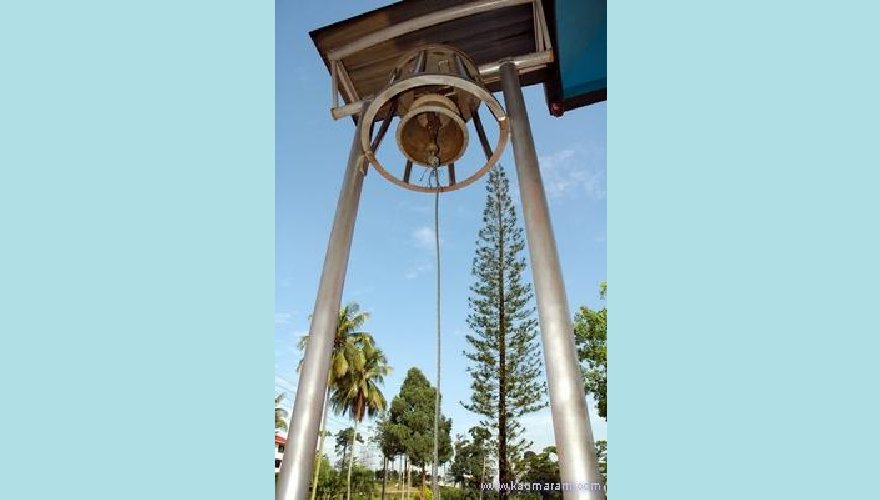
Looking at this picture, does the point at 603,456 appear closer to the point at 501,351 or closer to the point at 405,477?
the point at 501,351

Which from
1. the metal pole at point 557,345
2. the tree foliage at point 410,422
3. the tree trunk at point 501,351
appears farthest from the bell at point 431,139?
the tree foliage at point 410,422

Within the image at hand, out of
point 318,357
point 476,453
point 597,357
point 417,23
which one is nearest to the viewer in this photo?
point 318,357

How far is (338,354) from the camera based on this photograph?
15.2 metres

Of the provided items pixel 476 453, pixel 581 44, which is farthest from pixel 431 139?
pixel 476 453

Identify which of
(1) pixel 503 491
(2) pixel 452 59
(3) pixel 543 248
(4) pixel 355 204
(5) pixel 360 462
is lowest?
(5) pixel 360 462

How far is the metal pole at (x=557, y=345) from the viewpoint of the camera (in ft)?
4.90

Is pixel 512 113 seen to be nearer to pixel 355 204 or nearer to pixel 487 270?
pixel 355 204

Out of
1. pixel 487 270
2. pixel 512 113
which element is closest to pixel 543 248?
pixel 512 113

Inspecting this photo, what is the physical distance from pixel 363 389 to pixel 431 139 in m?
15.8

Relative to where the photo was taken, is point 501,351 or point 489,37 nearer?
point 489,37

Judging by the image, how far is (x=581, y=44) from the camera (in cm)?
294

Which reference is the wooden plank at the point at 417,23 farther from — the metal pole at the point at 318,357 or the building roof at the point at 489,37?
the metal pole at the point at 318,357

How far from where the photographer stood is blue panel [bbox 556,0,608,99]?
280 centimetres

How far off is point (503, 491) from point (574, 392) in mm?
1296
